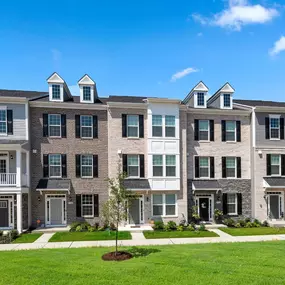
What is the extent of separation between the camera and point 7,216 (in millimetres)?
19203

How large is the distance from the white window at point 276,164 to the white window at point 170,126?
885 cm

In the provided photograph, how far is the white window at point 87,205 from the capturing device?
2012 centimetres

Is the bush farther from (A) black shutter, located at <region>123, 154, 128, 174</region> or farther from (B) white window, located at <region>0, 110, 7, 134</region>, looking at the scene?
(B) white window, located at <region>0, 110, 7, 134</region>

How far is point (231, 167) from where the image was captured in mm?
22188

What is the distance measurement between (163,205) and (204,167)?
15.4 feet

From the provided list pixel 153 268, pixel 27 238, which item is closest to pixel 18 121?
pixel 27 238

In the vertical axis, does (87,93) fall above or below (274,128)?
above

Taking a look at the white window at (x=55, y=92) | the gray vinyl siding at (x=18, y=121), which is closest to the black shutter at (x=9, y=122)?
the gray vinyl siding at (x=18, y=121)

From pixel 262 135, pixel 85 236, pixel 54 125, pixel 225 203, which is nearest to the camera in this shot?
pixel 85 236

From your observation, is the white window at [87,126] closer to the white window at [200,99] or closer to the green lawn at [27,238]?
the green lawn at [27,238]

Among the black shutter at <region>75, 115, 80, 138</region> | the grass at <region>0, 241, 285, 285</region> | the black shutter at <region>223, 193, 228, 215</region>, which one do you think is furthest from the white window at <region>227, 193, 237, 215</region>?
the black shutter at <region>75, 115, 80, 138</region>

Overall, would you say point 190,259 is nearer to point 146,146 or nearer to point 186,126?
point 146,146

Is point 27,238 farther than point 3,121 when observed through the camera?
No

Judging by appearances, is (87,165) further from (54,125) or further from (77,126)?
(54,125)
